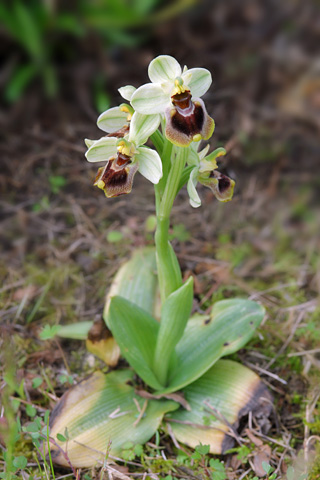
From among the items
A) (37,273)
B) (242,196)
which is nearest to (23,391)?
(37,273)

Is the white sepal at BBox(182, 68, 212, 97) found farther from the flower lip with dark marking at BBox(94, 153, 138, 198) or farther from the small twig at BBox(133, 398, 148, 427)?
the small twig at BBox(133, 398, 148, 427)

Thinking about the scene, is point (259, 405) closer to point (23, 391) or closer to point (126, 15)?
point (23, 391)

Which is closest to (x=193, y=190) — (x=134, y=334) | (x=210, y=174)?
(x=210, y=174)

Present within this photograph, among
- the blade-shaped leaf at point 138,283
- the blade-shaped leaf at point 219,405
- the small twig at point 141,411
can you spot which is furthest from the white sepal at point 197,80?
the small twig at point 141,411

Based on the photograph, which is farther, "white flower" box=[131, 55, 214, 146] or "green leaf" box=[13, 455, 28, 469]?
"green leaf" box=[13, 455, 28, 469]

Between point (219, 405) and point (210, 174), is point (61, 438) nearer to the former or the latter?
point (219, 405)

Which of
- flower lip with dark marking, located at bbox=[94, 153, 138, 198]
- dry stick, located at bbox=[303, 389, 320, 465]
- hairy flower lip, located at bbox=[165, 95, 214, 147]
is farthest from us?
dry stick, located at bbox=[303, 389, 320, 465]

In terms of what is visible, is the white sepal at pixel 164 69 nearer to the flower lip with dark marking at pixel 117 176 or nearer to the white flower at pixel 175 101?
the white flower at pixel 175 101

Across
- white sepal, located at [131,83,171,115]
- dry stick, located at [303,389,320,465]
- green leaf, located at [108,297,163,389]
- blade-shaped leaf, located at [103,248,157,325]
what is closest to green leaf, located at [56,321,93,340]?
blade-shaped leaf, located at [103,248,157,325]
